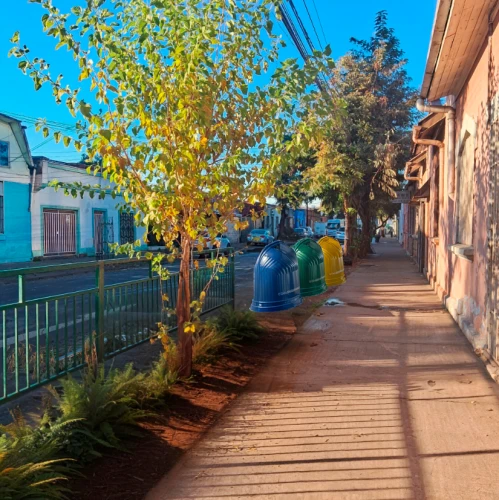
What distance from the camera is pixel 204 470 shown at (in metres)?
3.41

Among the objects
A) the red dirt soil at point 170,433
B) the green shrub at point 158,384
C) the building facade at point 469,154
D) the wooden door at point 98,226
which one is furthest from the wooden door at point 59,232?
the green shrub at point 158,384

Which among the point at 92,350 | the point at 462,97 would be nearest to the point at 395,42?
the point at 462,97

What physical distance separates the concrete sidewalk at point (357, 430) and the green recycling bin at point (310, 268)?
6.59 ft

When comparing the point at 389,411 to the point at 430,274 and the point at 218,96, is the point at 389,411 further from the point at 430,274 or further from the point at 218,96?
the point at 430,274

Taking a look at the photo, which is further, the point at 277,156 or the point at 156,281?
the point at 156,281

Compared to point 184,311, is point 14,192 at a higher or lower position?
higher

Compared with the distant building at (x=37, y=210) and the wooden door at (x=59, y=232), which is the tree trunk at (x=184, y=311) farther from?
the wooden door at (x=59, y=232)

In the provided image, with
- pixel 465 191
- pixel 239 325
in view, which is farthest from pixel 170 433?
pixel 465 191

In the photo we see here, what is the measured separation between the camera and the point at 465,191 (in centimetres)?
810

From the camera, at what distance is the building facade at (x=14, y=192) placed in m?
21.7

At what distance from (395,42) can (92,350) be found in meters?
20.4

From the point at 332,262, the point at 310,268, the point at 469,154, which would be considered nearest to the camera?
the point at 469,154

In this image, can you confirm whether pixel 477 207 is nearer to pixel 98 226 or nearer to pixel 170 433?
pixel 170 433

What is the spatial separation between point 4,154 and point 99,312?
1966 centimetres
